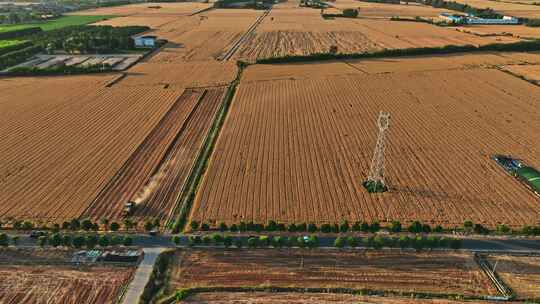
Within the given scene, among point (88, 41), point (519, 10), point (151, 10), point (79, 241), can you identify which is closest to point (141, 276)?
point (79, 241)

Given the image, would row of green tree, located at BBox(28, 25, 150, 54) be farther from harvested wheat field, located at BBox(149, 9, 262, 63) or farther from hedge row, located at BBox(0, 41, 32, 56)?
harvested wheat field, located at BBox(149, 9, 262, 63)

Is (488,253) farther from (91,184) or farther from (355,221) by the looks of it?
(91,184)

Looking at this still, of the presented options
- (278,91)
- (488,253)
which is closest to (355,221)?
(488,253)

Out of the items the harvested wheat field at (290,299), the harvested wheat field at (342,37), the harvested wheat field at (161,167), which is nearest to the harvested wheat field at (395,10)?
the harvested wheat field at (342,37)

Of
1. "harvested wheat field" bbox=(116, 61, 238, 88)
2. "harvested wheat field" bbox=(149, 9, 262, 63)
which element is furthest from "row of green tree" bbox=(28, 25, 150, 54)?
"harvested wheat field" bbox=(116, 61, 238, 88)

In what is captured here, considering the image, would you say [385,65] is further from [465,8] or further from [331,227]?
[465,8]

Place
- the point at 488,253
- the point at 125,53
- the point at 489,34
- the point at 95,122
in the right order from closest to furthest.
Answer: the point at 488,253, the point at 95,122, the point at 125,53, the point at 489,34

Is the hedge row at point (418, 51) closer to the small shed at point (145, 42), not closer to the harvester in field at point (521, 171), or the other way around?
the small shed at point (145, 42)
